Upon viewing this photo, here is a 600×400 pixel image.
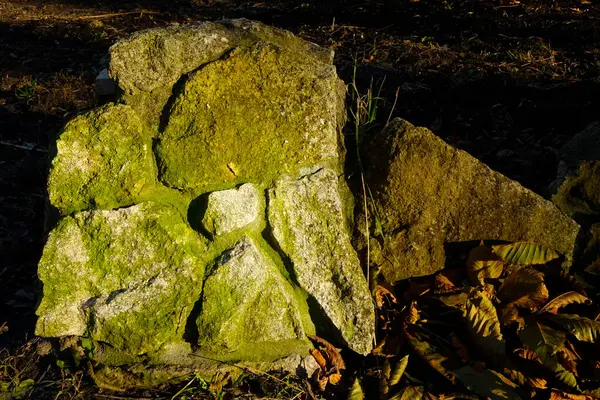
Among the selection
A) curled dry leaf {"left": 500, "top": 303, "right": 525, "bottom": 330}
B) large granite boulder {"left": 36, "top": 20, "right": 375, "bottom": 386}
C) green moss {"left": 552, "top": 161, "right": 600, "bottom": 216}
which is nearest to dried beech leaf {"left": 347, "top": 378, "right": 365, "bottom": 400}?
large granite boulder {"left": 36, "top": 20, "right": 375, "bottom": 386}

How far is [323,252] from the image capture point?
8.82 feet

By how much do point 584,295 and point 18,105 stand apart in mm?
5055

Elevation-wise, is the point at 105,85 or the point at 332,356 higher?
the point at 105,85

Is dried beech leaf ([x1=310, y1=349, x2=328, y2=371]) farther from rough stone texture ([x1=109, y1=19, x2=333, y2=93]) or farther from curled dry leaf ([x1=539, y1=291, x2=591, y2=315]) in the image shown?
rough stone texture ([x1=109, y1=19, x2=333, y2=93])

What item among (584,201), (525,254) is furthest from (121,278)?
(584,201)

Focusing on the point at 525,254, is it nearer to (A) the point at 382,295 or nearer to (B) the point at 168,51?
(A) the point at 382,295

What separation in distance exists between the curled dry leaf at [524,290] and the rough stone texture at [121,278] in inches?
58.4

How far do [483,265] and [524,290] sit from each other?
0.71 ft

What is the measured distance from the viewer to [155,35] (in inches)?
104

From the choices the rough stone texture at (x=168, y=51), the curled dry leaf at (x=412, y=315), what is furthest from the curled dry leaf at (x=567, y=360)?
the rough stone texture at (x=168, y=51)

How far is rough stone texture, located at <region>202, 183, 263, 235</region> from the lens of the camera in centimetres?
259

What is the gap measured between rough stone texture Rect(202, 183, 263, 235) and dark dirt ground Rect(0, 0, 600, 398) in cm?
128

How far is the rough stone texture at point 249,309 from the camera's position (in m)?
2.53

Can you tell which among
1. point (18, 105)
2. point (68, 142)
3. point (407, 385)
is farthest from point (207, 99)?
point (18, 105)
